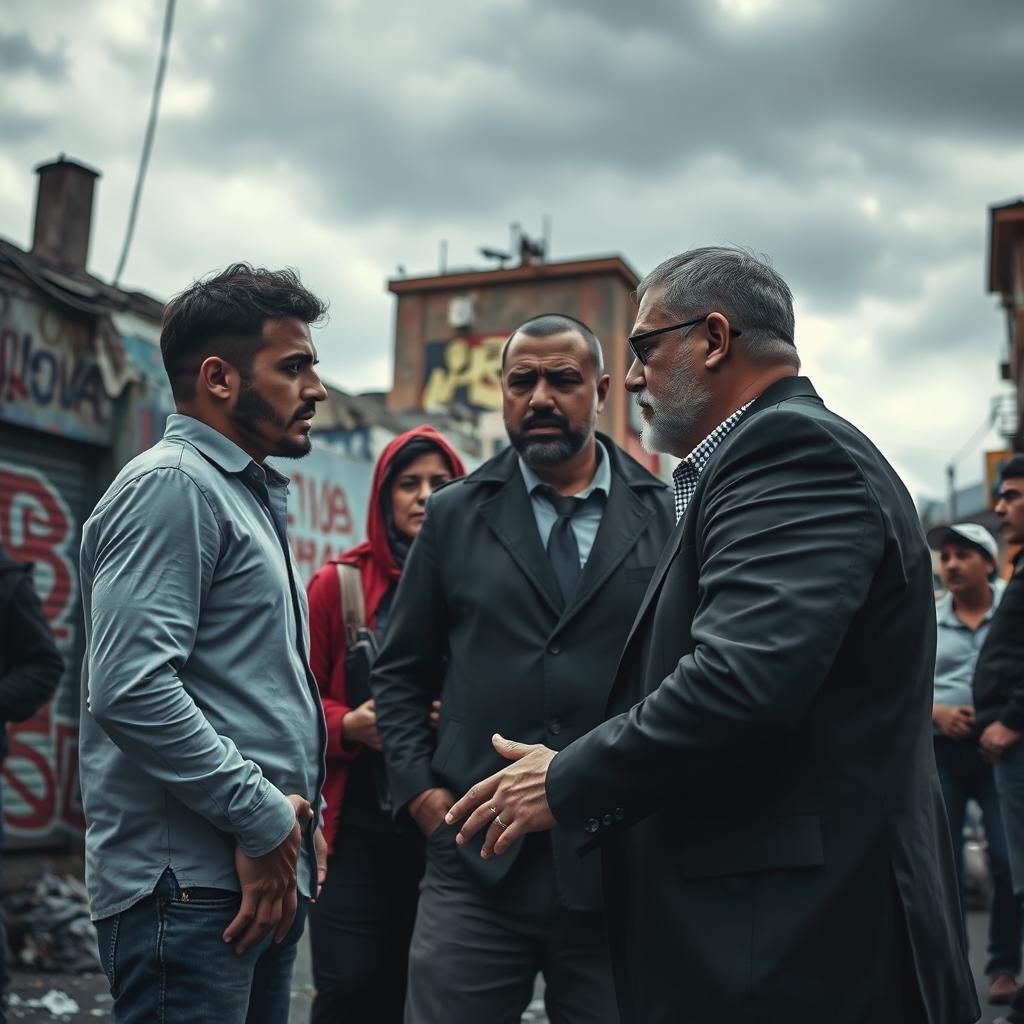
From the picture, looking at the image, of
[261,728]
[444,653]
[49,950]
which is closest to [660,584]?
[261,728]

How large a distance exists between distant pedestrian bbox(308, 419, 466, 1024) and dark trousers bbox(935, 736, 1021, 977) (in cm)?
317

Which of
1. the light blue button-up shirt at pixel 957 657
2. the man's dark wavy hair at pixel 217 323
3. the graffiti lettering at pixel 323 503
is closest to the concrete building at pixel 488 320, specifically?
the graffiti lettering at pixel 323 503

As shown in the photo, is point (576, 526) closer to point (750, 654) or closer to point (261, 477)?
point (261, 477)

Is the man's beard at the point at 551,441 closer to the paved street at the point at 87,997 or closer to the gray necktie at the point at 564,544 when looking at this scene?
the gray necktie at the point at 564,544

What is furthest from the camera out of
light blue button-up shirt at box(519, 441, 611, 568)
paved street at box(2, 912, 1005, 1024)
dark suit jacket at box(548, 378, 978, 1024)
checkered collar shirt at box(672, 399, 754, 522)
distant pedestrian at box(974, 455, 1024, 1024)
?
paved street at box(2, 912, 1005, 1024)

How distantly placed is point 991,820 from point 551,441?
3.74 meters

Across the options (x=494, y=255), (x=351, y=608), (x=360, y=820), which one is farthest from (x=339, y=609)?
(x=494, y=255)

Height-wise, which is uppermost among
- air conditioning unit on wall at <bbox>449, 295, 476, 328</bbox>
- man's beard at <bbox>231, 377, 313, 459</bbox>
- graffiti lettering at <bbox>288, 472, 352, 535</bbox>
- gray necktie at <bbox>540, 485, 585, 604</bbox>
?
air conditioning unit on wall at <bbox>449, 295, 476, 328</bbox>

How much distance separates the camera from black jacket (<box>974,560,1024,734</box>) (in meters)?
5.14

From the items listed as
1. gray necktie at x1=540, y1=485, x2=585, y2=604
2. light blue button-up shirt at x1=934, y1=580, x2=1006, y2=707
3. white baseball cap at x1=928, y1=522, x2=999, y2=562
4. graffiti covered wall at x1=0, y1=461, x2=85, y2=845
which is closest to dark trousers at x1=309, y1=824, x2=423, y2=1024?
gray necktie at x1=540, y1=485, x2=585, y2=604

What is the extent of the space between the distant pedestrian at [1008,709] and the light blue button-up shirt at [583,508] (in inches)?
98.7

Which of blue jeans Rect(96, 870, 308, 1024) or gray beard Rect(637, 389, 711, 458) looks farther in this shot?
gray beard Rect(637, 389, 711, 458)

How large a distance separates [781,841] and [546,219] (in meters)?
38.3

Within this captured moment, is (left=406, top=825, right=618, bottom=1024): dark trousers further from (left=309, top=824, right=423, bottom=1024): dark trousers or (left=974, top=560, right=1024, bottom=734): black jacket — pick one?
(left=974, top=560, right=1024, bottom=734): black jacket
